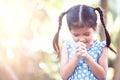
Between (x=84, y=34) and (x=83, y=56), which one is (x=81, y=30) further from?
(x=83, y=56)

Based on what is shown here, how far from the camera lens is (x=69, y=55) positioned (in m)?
2.69

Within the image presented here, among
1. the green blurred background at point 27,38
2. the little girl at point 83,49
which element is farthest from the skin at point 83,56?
the green blurred background at point 27,38

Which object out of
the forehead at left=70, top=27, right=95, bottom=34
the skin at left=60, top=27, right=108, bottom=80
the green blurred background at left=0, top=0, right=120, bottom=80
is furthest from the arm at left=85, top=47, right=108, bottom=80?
the green blurred background at left=0, top=0, right=120, bottom=80

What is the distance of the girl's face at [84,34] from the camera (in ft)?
8.59

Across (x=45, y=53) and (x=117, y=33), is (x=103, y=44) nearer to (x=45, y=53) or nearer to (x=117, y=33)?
(x=117, y=33)

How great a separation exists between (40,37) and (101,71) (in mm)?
405

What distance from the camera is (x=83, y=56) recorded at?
8.61 ft

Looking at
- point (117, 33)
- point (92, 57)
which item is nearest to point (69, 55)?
point (92, 57)

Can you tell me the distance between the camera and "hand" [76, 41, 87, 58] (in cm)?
262

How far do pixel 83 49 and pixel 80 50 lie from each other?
24 millimetres

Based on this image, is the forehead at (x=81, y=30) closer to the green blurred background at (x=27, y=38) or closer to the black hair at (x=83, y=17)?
the black hair at (x=83, y=17)

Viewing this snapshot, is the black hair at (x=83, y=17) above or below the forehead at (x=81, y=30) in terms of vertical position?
above

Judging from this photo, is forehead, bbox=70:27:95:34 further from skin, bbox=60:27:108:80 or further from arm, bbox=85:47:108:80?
arm, bbox=85:47:108:80

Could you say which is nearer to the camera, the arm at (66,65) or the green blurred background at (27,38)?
the arm at (66,65)
